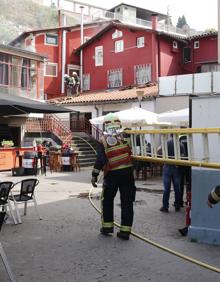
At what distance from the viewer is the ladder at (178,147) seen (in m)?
5.62

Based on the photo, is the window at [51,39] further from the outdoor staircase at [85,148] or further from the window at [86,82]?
the outdoor staircase at [85,148]

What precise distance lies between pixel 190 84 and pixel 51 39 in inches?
707

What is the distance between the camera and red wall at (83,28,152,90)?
103ft

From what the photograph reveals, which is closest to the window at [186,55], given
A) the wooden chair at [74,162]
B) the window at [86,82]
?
the window at [86,82]

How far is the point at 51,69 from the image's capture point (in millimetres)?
35469

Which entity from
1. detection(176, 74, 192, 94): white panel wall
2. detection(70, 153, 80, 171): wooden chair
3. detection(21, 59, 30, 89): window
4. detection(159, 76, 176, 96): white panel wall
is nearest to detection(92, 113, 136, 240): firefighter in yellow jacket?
detection(70, 153, 80, 171): wooden chair

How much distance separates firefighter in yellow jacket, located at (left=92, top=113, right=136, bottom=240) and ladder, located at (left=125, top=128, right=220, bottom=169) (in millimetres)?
179

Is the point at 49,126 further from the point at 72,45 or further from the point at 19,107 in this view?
the point at 19,107

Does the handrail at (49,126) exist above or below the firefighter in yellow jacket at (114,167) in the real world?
above

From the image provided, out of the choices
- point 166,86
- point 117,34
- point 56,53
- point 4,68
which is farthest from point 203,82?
point 56,53

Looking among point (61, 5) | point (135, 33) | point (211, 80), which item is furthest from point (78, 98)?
point (61, 5)

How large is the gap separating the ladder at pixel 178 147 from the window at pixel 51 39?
3066cm

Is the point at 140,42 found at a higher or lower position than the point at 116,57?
higher

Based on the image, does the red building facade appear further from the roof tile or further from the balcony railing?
the balcony railing
